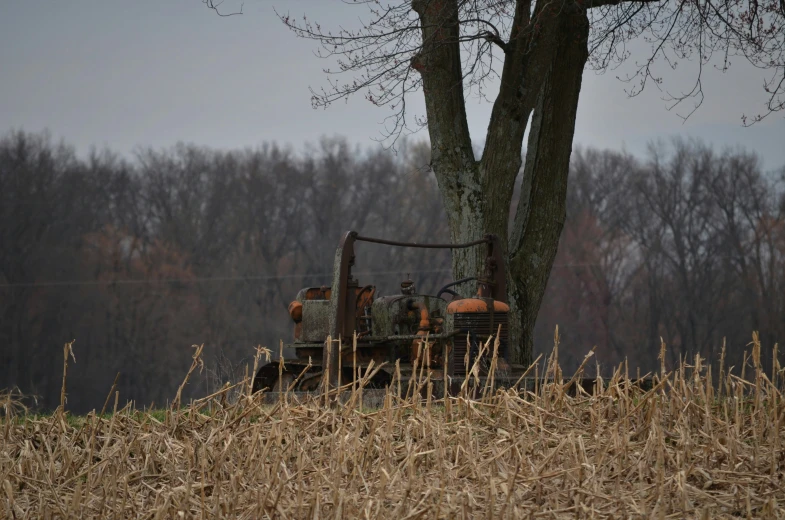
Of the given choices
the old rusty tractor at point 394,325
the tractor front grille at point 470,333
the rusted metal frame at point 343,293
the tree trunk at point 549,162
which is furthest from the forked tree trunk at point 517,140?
the tractor front grille at point 470,333

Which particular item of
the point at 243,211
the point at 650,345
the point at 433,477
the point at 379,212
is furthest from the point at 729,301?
the point at 433,477

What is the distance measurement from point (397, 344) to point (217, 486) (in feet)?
20.8

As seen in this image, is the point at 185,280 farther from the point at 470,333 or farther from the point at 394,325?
the point at 470,333

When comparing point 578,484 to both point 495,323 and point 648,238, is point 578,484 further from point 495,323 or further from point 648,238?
point 648,238

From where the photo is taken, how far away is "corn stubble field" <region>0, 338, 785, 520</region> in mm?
4617

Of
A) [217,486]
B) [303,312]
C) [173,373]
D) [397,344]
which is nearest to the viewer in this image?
[217,486]

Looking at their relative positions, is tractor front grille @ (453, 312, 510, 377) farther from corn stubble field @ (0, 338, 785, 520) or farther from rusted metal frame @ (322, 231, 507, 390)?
corn stubble field @ (0, 338, 785, 520)

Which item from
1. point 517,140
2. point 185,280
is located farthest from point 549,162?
point 185,280

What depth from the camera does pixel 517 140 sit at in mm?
12562

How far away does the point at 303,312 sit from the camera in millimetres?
12016

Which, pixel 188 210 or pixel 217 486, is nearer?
pixel 217 486

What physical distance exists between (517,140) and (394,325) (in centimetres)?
310

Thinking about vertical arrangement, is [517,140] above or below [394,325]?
above

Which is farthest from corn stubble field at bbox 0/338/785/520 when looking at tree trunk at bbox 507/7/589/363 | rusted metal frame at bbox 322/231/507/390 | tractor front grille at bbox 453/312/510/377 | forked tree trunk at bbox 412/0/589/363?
tree trunk at bbox 507/7/589/363
